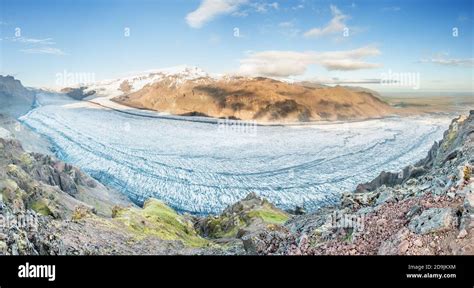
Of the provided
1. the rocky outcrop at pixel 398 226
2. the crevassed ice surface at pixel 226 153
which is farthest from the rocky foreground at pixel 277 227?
the crevassed ice surface at pixel 226 153

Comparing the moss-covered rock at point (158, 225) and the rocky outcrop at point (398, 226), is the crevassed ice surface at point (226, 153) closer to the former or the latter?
the moss-covered rock at point (158, 225)

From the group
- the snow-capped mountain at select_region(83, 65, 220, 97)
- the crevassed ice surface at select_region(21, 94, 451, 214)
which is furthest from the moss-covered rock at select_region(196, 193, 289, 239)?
the snow-capped mountain at select_region(83, 65, 220, 97)

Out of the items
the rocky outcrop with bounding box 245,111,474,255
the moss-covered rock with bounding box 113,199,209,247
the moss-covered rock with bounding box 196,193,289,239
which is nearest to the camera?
the rocky outcrop with bounding box 245,111,474,255

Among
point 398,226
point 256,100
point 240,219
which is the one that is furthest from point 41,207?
point 398,226

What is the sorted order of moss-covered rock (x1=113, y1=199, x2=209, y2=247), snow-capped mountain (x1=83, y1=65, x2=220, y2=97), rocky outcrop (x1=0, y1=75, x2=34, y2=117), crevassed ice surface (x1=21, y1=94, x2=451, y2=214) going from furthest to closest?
crevassed ice surface (x1=21, y1=94, x2=451, y2=214) → snow-capped mountain (x1=83, y1=65, x2=220, y2=97) → rocky outcrop (x1=0, y1=75, x2=34, y2=117) → moss-covered rock (x1=113, y1=199, x2=209, y2=247)

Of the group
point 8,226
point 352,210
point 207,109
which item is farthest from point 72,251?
point 207,109

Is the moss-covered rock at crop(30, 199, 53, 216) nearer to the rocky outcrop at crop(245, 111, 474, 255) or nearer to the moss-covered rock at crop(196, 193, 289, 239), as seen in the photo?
the moss-covered rock at crop(196, 193, 289, 239)
